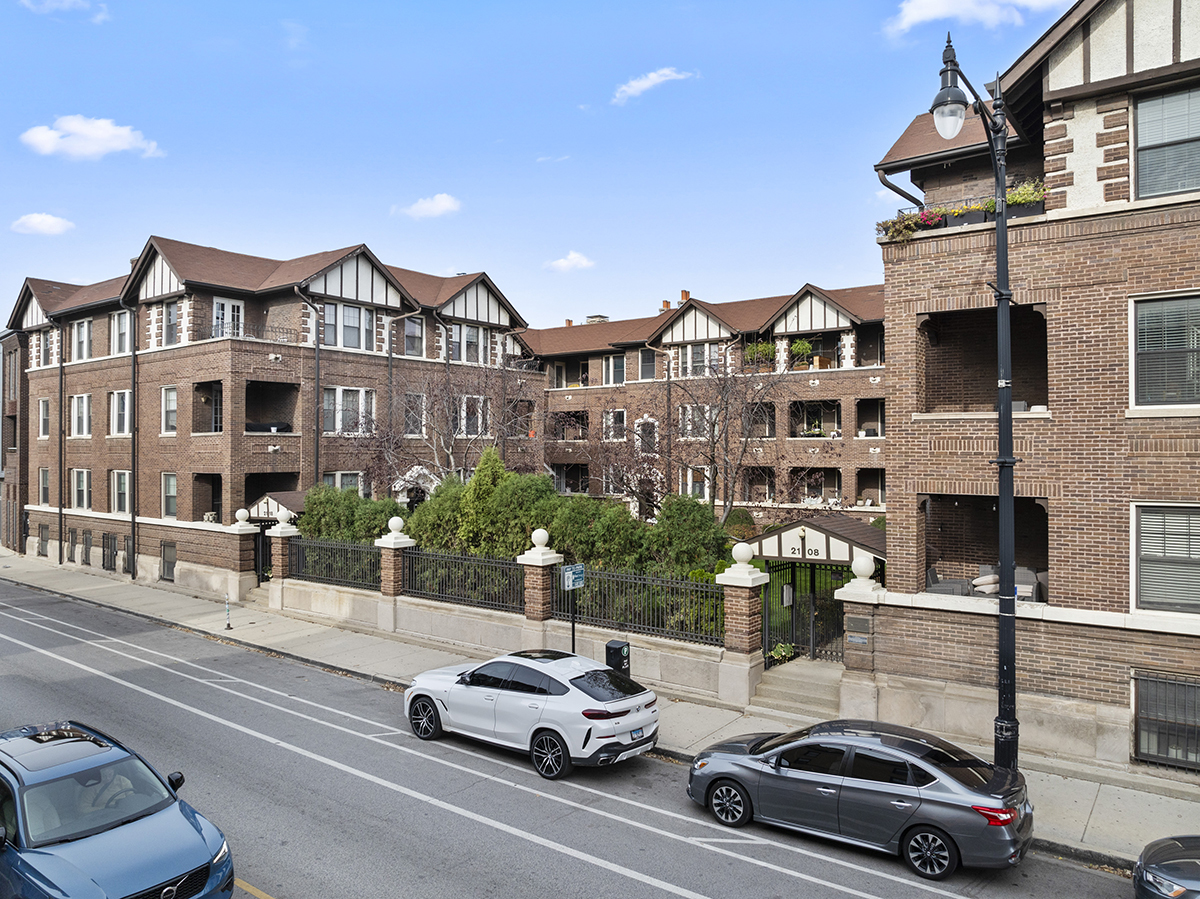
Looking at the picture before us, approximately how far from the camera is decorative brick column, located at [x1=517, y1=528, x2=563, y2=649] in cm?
1814

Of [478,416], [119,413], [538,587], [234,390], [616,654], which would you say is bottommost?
[616,654]

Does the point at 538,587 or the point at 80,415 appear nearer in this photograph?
the point at 538,587

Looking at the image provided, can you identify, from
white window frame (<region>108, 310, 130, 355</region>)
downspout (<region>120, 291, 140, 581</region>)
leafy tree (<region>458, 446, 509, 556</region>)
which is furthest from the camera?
white window frame (<region>108, 310, 130, 355</region>)

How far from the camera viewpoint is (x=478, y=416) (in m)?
35.1

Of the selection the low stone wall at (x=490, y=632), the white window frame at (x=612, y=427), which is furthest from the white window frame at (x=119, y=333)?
the white window frame at (x=612, y=427)

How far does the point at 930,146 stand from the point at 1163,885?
1300 centimetres

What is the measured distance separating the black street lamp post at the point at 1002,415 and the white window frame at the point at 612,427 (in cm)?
2937

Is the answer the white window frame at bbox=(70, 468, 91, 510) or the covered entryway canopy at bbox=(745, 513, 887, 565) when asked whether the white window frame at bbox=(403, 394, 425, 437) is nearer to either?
the white window frame at bbox=(70, 468, 91, 510)

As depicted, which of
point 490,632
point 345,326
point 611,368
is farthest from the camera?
point 611,368

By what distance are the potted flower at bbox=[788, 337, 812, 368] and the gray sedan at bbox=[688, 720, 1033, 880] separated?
2752 centimetres

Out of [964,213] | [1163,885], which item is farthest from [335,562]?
[1163,885]

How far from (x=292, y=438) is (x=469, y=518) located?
44.0ft

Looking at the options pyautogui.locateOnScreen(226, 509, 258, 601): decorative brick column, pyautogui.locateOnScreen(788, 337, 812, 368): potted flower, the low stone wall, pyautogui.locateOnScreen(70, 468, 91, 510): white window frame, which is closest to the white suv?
the low stone wall

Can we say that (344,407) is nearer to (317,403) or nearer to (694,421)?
(317,403)
